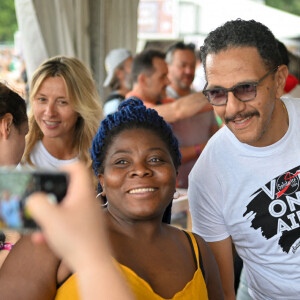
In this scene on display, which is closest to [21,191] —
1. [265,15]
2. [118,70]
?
[118,70]

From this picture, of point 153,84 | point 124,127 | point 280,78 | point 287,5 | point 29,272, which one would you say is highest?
point 280,78

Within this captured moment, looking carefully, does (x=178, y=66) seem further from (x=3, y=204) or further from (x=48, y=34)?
(x=3, y=204)

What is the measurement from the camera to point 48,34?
418 centimetres

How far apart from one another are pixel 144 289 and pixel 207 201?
77 cm

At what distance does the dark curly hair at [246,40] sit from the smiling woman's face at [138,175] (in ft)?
1.80

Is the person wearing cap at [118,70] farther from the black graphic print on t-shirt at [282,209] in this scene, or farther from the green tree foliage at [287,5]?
the green tree foliage at [287,5]

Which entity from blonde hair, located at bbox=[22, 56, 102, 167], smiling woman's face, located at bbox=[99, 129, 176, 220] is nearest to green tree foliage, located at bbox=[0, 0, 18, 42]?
blonde hair, located at bbox=[22, 56, 102, 167]

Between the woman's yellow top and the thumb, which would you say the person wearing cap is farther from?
the thumb

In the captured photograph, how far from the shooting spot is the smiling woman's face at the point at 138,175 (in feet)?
5.28

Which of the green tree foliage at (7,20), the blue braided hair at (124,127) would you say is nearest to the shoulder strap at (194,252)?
the blue braided hair at (124,127)

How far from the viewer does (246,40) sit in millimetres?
2008

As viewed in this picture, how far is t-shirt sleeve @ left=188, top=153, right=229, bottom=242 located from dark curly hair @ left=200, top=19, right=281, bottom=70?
0.52m

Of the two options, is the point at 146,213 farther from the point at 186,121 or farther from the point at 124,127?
the point at 186,121

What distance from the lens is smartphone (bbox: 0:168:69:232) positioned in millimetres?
784
